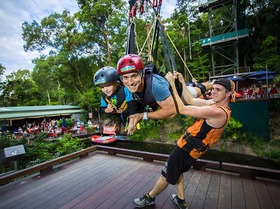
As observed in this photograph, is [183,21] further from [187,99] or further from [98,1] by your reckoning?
[187,99]

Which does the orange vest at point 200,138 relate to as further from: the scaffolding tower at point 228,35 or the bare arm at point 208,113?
the scaffolding tower at point 228,35

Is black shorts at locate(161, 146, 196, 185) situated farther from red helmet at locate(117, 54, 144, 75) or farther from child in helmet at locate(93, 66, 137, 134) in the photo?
red helmet at locate(117, 54, 144, 75)

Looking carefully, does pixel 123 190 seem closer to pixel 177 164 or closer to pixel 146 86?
pixel 177 164

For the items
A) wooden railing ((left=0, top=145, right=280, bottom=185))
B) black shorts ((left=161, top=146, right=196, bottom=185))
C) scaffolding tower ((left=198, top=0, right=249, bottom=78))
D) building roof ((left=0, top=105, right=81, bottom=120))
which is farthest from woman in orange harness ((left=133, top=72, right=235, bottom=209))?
building roof ((left=0, top=105, right=81, bottom=120))

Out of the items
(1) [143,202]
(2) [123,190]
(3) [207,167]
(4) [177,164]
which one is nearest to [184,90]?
(4) [177,164]

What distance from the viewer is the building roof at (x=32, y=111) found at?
12.0m

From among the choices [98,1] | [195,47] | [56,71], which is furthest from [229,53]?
[56,71]

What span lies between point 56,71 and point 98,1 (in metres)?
8.95

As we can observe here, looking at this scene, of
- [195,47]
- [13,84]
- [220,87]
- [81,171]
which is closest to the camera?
[220,87]

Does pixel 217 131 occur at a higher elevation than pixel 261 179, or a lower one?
higher

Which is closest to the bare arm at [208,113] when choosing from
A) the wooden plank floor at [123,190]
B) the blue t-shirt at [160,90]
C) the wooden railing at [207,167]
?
the blue t-shirt at [160,90]

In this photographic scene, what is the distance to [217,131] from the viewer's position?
1.90 metres

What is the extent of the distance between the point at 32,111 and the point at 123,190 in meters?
14.4

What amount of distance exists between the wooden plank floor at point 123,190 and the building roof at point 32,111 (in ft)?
37.7
